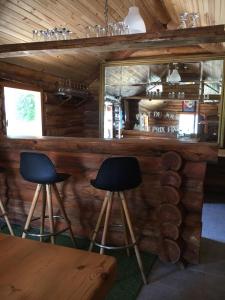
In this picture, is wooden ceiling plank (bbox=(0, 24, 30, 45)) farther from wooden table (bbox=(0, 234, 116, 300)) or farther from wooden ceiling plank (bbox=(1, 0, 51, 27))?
wooden table (bbox=(0, 234, 116, 300))

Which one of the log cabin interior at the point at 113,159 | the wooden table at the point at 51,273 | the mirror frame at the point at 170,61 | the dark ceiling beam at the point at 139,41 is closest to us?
the wooden table at the point at 51,273

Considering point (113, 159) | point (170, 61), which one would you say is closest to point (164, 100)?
point (170, 61)

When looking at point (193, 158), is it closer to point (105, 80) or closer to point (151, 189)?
point (151, 189)

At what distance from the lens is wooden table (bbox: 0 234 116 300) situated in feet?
2.70

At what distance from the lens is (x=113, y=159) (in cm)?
230

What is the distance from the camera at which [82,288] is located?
846 millimetres

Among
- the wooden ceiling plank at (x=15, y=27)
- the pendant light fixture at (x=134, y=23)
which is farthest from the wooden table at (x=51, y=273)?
the wooden ceiling plank at (x=15, y=27)

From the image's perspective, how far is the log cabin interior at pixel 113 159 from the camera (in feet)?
7.02

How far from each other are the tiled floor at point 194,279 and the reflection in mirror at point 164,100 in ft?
9.36

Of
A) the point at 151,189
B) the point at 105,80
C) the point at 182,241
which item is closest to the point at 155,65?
the point at 105,80

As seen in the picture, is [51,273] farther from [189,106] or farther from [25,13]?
[189,106]

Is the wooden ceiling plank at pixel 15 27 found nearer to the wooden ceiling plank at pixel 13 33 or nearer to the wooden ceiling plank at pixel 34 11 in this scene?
the wooden ceiling plank at pixel 13 33

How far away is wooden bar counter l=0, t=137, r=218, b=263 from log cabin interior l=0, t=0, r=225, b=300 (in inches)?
0.5

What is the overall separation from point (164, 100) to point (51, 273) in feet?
16.8
